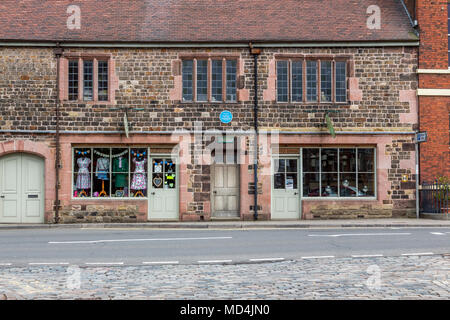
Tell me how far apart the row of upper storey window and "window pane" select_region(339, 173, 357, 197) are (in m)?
2.85

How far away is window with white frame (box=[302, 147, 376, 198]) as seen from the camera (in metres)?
21.5

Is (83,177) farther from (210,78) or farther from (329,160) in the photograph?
(329,160)

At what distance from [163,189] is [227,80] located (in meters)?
4.78

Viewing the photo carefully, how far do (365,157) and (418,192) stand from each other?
2.35 m

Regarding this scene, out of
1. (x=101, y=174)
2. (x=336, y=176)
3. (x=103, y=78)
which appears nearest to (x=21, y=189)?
(x=101, y=174)

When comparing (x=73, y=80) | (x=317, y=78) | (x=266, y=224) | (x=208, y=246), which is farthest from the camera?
Result: (x=317, y=78)

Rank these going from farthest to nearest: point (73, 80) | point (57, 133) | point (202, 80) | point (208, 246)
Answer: point (202, 80), point (73, 80), point (57, 133), point (208, 246)

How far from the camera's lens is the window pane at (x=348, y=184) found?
21484mm

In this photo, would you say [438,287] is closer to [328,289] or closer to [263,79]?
[328,289]

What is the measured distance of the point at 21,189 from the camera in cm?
2112

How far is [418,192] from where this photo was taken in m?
21.3

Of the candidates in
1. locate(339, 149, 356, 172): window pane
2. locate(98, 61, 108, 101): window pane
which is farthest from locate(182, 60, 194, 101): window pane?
locate(339, 149, 356, 172): window pane

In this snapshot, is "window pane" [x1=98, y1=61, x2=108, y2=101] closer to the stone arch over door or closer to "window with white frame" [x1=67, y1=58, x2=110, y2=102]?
"window with white frame" [x1=67, y1=58, x2=110, y2=102]

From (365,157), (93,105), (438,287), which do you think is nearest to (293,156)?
(365,157)
